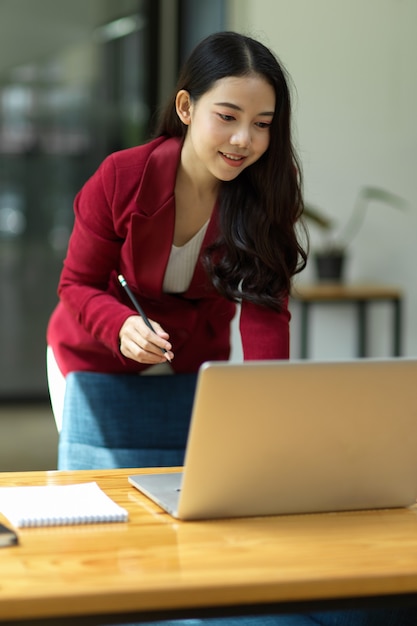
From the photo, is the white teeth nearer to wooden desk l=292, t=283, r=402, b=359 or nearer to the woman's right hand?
the woman's right hand

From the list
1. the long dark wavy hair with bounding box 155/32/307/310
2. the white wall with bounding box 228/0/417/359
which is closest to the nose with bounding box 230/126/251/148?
the long dark wavy hair with bounding box 155/32/307/310

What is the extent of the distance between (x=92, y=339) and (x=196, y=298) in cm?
23

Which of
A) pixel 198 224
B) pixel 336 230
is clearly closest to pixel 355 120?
pixel 336 230

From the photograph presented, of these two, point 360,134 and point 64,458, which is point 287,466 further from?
point 360,134

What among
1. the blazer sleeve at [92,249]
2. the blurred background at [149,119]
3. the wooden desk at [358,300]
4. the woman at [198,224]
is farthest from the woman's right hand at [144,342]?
the blurred background at [149,119]

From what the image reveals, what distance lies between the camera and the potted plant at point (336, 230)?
4309 millimetres

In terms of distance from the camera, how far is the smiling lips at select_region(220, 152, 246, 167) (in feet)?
5.43

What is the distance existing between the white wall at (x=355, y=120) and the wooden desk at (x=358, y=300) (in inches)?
2.9

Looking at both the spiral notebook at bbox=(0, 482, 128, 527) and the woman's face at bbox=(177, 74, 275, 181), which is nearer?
the spiral notebook at bbox=(0, 482, 128, 527)

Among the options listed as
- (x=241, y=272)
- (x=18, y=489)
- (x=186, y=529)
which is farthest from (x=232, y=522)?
(x=241, y=272)

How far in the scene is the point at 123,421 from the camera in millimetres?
1873

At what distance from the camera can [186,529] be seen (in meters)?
1.16

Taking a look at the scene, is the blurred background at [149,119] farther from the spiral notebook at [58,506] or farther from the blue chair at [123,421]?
the spiral notebook at [58,506]

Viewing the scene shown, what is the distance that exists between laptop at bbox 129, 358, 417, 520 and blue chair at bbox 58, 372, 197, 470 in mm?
596
